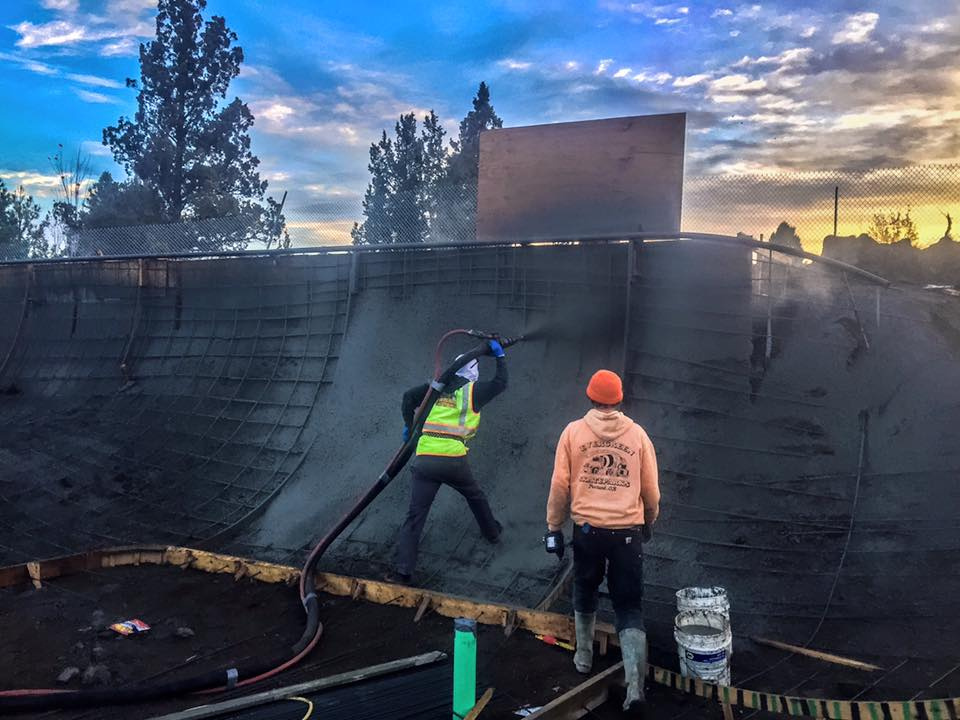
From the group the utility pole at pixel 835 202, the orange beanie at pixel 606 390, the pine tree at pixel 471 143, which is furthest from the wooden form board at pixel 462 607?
the pine tree at pixel 471 143

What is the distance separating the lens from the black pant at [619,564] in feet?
14.7

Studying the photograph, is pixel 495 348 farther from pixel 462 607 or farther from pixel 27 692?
pixel 27 692

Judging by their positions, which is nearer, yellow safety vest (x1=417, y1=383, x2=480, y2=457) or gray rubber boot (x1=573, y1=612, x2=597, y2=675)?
gray rubber boot (x1=573, y1=612, x2=597, y2=675)

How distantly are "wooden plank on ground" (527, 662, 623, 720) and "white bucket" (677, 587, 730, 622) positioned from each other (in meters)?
0.63

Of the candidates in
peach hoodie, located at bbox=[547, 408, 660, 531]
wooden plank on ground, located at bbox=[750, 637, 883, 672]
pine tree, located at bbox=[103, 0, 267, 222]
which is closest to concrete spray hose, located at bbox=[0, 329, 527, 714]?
peach hoodie, located at bbox=[547, 408, 660, 531]

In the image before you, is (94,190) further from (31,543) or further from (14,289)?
(31,543)

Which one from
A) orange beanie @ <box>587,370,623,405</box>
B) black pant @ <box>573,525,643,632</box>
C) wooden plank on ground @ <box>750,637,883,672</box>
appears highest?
orange beanie @ <box>587,370,623,405</box>

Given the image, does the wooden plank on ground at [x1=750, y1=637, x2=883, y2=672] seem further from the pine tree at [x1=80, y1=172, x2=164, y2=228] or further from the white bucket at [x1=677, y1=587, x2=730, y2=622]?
the pine tree at [x1=80, y1=172, x2=164, y2=228]

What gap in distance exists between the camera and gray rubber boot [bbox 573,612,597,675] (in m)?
4.63

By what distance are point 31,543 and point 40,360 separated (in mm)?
6742

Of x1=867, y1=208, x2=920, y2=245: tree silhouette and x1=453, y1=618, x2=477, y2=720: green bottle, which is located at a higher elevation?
x1=867, y1=208, x2=920, y2=245: tree silhouette

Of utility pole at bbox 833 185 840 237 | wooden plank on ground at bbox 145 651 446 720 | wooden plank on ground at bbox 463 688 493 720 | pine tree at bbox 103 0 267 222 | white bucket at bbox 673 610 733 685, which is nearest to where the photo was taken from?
wooden plank on ground at bbox 463 688 493 720

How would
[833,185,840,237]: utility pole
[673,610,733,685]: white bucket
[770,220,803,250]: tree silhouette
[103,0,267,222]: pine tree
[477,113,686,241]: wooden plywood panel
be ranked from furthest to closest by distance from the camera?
[103,0,267,222]: pine tree → [833,185,840,237]: utility pole → [770,220,803,250]: tree silhouette → [477,113,686,241]: wooden plywood panel → [673,610,733,685]: white bucket

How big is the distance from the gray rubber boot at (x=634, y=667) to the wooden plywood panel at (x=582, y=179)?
4587 mm
